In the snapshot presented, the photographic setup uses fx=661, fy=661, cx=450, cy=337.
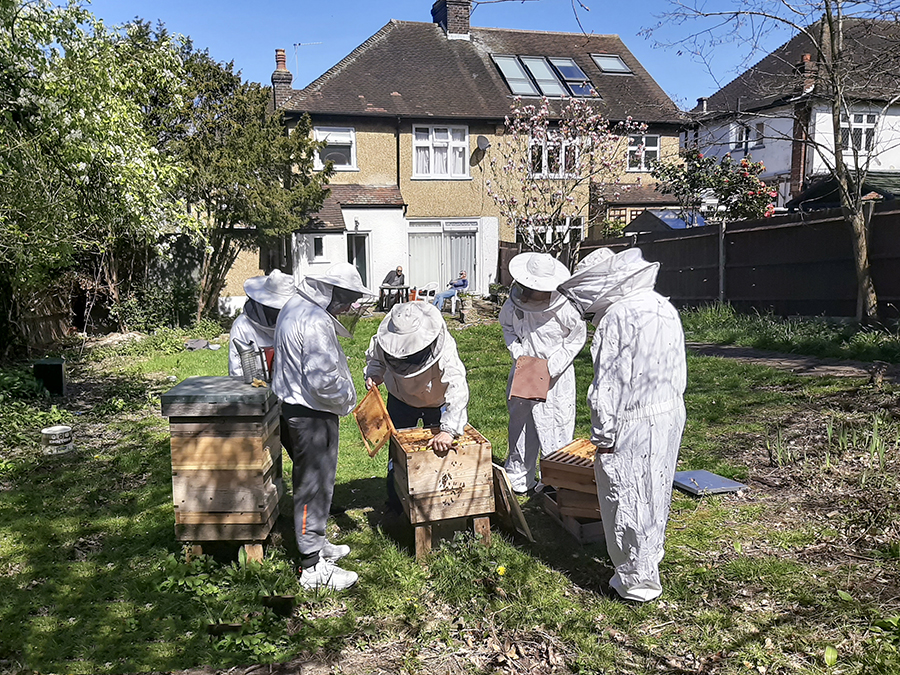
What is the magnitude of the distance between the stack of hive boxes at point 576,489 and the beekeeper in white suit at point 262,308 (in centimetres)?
268

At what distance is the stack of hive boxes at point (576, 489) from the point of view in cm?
436

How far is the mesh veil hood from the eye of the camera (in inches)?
145

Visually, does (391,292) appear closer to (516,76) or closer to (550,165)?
(550,165)

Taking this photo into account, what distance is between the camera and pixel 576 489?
4.43 meters

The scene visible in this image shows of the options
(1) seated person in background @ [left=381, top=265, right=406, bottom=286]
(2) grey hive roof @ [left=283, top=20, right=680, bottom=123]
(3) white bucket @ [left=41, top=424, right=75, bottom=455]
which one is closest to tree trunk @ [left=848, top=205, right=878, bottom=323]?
(2) grey hive roof @ [left=283, top=20, right=680, bottom=123]

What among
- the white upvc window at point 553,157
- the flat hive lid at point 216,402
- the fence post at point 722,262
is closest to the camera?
the flat hive lid at point 216,402

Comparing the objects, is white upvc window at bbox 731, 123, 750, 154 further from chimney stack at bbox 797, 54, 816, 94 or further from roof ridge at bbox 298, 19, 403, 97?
roof ridge at bbox 298, 19, 403, 97

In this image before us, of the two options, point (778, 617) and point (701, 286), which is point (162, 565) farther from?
point (701, 286)

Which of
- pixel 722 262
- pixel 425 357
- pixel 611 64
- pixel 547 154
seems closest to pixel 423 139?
pixel 547 154

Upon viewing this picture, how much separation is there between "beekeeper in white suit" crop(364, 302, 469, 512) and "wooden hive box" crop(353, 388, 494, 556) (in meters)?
0.11

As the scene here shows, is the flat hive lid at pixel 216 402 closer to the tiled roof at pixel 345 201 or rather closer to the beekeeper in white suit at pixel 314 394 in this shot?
the beekeeper in white suit at pixel 314 394

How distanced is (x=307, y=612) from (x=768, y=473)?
158 inches

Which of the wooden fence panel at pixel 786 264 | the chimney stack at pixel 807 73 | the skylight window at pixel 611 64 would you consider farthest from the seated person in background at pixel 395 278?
the skylight window at pixel 611 64

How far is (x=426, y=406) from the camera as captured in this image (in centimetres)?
500
